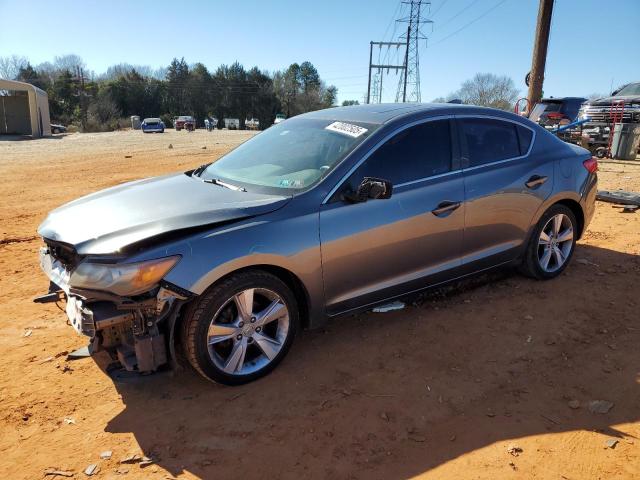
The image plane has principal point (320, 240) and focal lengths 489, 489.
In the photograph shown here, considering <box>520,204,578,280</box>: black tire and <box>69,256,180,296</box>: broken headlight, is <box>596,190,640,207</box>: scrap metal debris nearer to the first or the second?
<box>520,204,578,280</box>: black tire

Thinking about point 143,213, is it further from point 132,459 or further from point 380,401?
point 380,401

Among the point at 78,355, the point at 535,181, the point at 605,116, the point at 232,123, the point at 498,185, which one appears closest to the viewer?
the point at 78,355

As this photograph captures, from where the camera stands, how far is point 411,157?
385 cm

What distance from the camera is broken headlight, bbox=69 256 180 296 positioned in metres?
2.79

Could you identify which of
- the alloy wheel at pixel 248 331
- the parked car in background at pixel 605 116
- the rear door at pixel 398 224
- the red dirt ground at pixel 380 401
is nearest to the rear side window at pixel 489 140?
the rear door at pixel 398 224

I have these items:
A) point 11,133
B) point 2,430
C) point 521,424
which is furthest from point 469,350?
point 11,133

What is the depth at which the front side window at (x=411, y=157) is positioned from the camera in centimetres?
362

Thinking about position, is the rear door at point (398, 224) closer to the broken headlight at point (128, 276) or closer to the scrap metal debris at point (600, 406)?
the broken headlight at point (128, 276)

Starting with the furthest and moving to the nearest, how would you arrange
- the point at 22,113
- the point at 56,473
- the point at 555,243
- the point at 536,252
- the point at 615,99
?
1. the point at 22,113
2. the point at 615,99
3. the point at 555,243
4. the point at 536,252
5. the point at 56,473

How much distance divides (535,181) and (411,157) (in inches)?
56.0

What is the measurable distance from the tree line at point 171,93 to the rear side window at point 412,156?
62.9 metres

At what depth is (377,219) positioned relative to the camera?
11.6 feet

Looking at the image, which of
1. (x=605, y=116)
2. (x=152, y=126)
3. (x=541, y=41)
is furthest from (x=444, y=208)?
(x=152, y=126)

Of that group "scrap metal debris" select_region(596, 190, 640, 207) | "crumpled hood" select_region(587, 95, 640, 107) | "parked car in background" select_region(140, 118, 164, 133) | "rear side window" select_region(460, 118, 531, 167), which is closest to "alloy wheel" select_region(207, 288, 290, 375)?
"rear side window" select_region(460, 118, 531, 167)
